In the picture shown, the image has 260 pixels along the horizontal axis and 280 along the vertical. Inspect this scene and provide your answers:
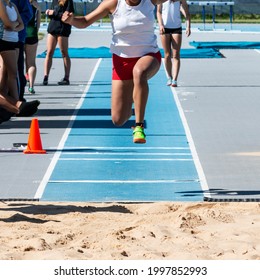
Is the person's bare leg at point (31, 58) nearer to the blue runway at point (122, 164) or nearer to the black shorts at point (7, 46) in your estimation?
the blue runway at point (122, 164)

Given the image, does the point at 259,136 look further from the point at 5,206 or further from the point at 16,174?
the point at 5,206

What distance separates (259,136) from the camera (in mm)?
15430

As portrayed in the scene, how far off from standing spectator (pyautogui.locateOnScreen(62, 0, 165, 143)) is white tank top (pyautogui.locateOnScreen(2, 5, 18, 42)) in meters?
3.89

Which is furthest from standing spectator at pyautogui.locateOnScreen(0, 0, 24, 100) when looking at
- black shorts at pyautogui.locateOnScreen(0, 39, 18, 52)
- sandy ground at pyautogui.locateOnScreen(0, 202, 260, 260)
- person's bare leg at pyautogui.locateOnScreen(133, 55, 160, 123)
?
sandy ground at pyautogui.locateOnScreen(0, 202, 260, 260)

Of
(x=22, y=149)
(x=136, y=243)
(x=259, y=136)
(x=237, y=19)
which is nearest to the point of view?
(x=136, y=243)

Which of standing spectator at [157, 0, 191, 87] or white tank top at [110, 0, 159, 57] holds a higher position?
white tank top at [110, 0, 159, 57]

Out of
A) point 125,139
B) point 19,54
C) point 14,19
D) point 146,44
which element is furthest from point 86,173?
point 19,54

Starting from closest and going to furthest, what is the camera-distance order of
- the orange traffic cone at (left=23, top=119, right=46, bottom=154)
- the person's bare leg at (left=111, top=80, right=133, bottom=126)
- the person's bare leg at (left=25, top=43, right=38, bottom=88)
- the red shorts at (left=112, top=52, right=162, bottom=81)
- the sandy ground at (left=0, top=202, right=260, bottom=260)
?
the sandy ground at (left=0, top=202, right=260, bottom=260), the red shorts at (left=112, top=52, right=162, bottom=81), the person's bare leg at (left=111, top=80, right=133, bottom=126), the orange traffic cone at (left=23, top=119, right=46, bottom=154), the person's bare leg at (left=25, top=43, right=38, bottom=88)

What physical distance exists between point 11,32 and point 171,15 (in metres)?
6.37

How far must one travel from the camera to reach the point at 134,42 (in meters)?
11.8

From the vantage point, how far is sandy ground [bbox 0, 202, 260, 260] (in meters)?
8.77

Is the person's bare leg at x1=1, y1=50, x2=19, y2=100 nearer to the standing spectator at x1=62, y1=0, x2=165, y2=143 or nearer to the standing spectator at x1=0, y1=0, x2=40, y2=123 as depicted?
the standing spectator at x1=0, y1=0, x2=40, y2=123

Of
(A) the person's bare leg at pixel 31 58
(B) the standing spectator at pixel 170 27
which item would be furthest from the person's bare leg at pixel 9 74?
(B) the standing spectator at pixel 170 27

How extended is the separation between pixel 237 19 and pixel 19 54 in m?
38.6
